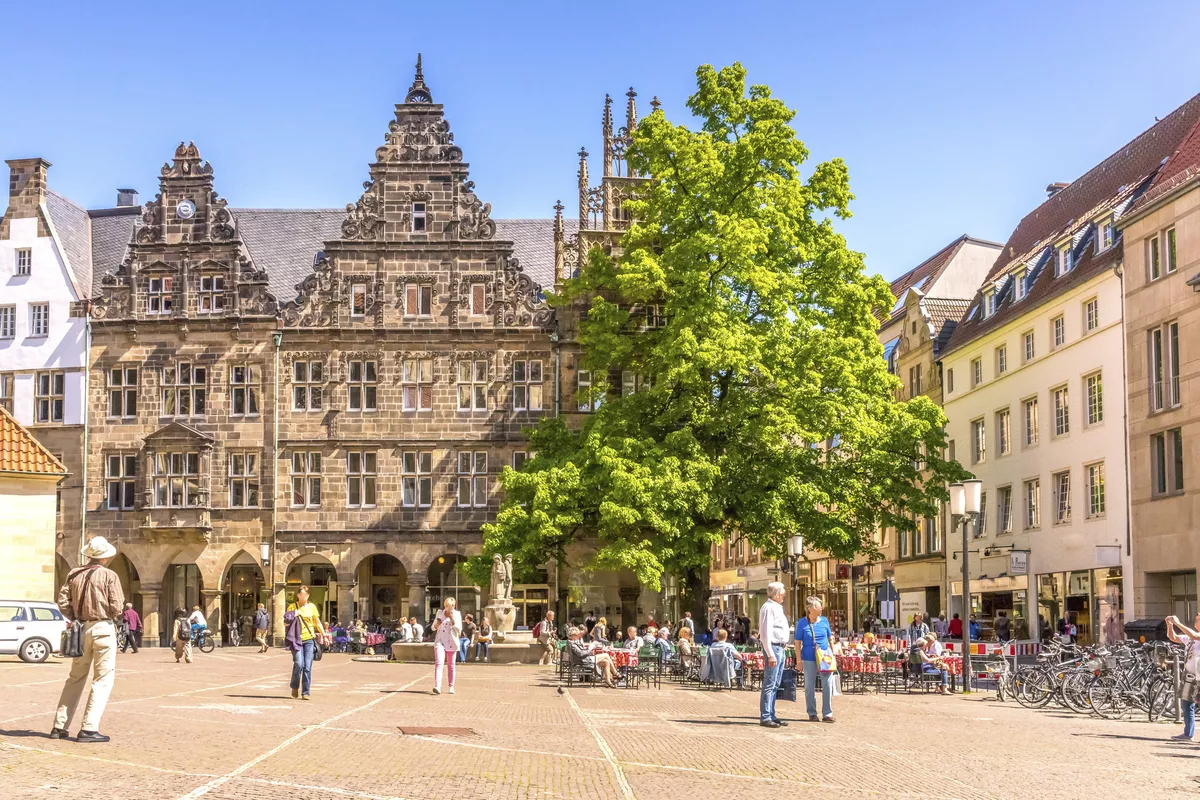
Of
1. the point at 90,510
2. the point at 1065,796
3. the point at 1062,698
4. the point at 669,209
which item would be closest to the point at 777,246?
the point at 669,209

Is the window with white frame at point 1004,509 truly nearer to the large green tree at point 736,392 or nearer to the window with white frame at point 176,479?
the large green tree at point 736,392

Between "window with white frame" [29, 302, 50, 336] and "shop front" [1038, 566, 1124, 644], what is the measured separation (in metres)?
34.2

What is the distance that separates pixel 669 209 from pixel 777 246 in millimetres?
3080

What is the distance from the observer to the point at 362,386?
171ft

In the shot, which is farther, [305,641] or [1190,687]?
[305,641]

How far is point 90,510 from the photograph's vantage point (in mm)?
52781

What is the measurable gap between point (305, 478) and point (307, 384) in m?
3.18

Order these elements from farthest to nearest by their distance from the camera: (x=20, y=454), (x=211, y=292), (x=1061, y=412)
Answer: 1. (x=211, y=292)
2. (x=1061, y=412)
3. (x=20, y=454)

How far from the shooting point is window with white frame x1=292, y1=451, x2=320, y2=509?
51.9 metres

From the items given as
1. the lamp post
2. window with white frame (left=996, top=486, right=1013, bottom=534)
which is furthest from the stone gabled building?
the lamp post

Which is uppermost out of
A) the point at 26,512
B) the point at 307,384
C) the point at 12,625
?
the point at 307,384

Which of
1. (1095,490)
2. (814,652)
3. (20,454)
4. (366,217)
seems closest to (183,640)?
(20,454)

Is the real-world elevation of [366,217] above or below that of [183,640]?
above

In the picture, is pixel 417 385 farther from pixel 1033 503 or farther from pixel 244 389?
pixel 1033 503
